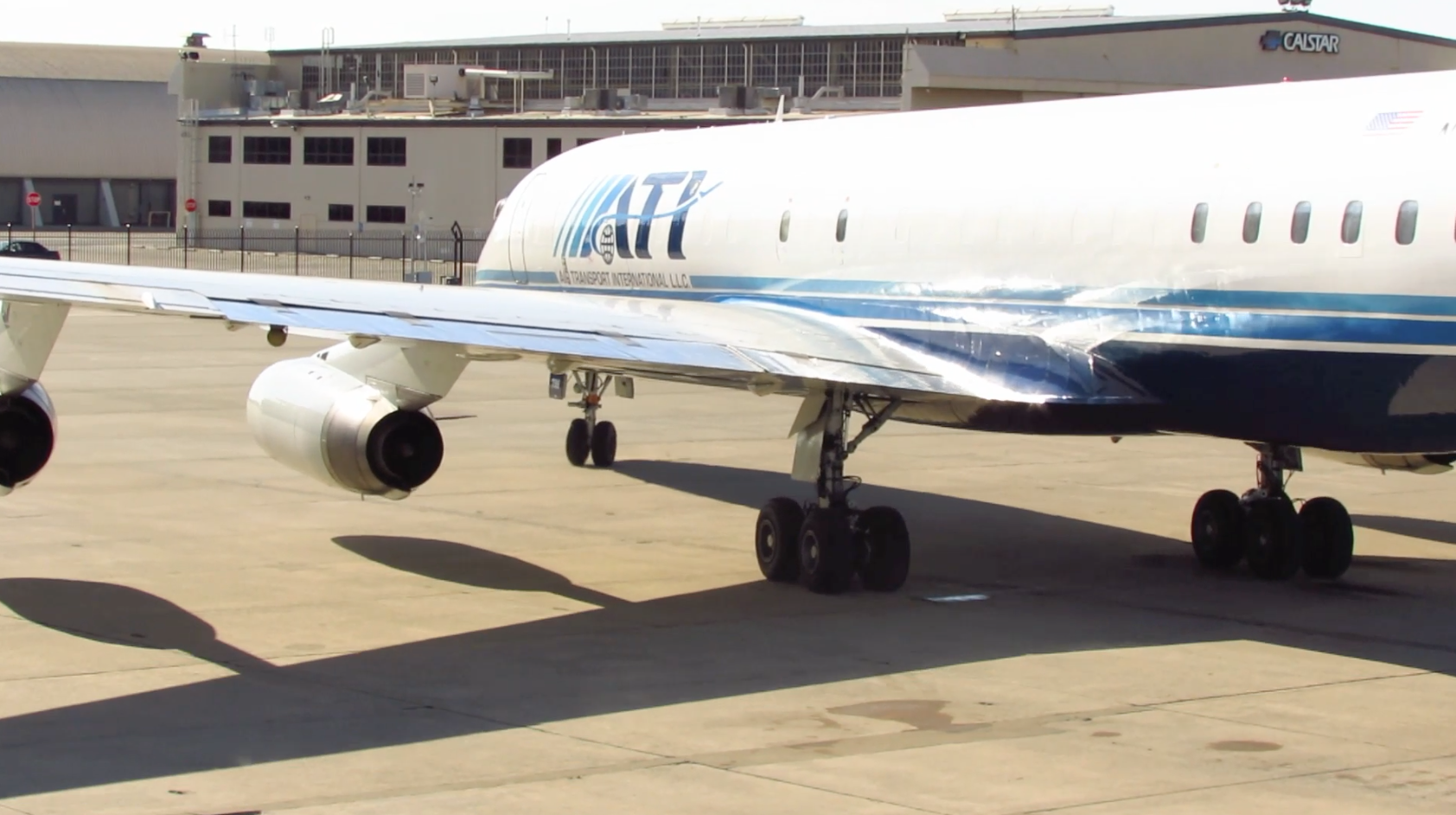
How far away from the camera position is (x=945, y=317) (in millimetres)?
15625

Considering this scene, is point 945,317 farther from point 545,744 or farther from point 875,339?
point 545,744

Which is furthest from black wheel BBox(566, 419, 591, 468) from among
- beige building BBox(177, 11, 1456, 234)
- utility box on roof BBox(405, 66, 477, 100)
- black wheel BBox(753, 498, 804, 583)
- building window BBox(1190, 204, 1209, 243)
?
utility box on roof BBox(405, 66, 477, 100)

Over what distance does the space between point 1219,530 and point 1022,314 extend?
3.12 m

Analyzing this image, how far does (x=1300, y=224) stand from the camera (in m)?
13.2

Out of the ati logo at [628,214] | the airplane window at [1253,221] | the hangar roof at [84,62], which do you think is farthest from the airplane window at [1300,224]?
the hangar roof at [84,62]

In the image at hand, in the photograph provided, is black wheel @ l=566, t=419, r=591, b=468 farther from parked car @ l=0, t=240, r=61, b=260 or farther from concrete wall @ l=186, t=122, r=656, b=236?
concrete wall @ l=186, t=122, r=656, b=236

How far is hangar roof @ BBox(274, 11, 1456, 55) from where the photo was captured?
61.0 meters

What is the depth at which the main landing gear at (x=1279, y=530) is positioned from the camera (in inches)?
635

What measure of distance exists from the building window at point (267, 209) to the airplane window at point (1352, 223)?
235 ft

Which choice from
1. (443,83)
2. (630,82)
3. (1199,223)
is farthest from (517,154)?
(1199,223)

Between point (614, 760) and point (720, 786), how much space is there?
2.46ft

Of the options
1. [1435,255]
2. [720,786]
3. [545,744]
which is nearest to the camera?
[720,786]

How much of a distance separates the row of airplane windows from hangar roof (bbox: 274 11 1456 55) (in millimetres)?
48081

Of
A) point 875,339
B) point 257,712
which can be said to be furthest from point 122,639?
point 875,339
